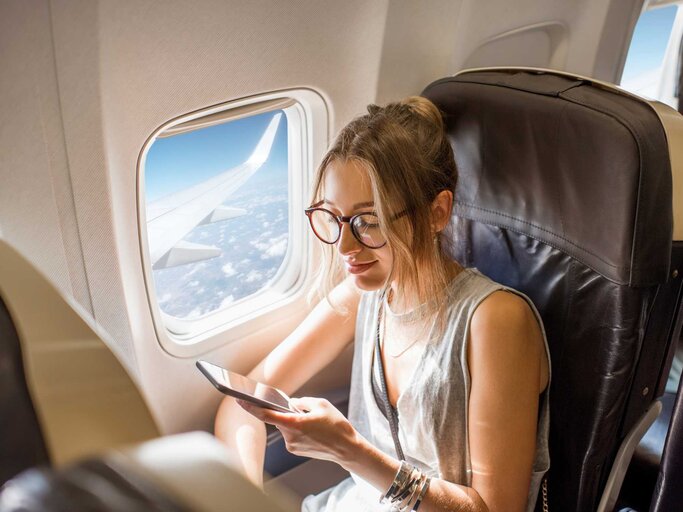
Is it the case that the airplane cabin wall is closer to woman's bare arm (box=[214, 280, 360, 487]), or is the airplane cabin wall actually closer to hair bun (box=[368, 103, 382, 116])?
woman's bare arm (box=[214, 280, 360, 487])

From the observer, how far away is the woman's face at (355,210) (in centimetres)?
153

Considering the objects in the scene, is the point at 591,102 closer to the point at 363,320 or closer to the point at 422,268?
the point at 422,268

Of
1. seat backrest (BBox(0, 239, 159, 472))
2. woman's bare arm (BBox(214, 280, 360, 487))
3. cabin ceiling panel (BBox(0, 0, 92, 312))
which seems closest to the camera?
seat backrest (BBox(0, 239, 159, 472))

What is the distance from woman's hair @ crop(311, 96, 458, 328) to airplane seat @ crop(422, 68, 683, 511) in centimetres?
12

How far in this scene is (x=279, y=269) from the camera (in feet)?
7.23

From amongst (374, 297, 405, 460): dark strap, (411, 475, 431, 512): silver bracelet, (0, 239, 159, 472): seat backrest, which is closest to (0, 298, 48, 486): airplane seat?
(0, 239, 159, 472): seat backrest

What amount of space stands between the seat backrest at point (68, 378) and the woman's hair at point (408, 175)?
99cm

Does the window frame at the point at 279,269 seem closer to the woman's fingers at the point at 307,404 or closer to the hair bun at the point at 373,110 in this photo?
the hair bun at the point at 373,110

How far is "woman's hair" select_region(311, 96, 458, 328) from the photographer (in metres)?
1.50

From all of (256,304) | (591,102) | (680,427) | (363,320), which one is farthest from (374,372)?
(591,102)

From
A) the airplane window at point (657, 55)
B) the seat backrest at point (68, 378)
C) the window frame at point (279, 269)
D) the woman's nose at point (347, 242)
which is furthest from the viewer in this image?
the airplane window at point (657, 55)

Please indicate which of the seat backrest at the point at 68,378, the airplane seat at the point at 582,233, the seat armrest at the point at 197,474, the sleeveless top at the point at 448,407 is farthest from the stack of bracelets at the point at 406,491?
the seat armrest at the point at 197,474

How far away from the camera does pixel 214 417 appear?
2.10 meters

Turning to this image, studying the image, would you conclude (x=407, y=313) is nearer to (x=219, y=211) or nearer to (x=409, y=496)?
(x=409, y=496)
